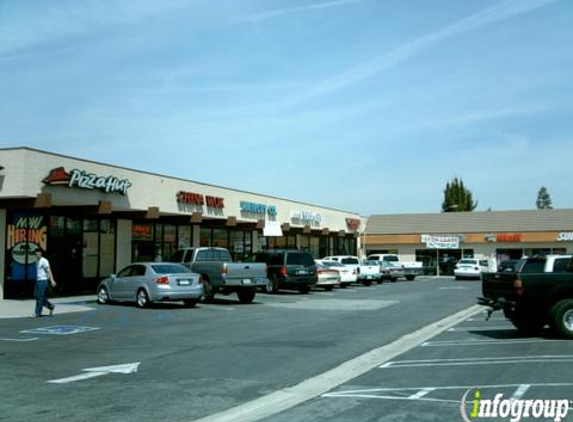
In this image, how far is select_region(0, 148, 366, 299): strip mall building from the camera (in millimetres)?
24109

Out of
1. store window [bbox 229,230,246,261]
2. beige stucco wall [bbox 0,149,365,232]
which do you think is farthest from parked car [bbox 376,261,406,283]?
store window [bbox 229,230,246,261]

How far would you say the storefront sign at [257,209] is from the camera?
3791 centimetres

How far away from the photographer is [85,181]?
83.8 feet

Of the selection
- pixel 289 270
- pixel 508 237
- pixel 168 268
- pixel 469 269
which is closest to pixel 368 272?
pixel 289 270

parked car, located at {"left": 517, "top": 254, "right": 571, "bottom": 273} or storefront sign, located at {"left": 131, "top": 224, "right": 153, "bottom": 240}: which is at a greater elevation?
storefront sign, located at {"left": 131, "top": 224, "right": 153, "bottom": 240}

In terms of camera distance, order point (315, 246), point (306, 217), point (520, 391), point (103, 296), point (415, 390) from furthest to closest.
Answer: point (315, 246) < point (306, 217) < point (103, 296) < point (415, 390) < point (520, 391)

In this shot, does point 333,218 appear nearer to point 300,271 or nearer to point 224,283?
point 300,271

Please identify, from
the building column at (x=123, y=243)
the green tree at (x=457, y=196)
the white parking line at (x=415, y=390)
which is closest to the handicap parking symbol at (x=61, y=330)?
the white parking line at (x=415, y=390)

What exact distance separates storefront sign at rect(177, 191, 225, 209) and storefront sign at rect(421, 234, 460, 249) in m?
26.8

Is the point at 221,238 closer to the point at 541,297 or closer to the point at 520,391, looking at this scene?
the point at 541,297

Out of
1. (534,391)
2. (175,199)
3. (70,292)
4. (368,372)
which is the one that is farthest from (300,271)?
(534,391)

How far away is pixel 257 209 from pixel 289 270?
9726 millimetres

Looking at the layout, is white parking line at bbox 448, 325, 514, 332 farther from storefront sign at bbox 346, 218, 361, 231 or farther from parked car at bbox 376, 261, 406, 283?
storefront sign at bbox 346, 218, 361, 231

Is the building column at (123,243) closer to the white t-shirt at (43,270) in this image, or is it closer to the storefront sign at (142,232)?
the storefront sign at (142,232)
